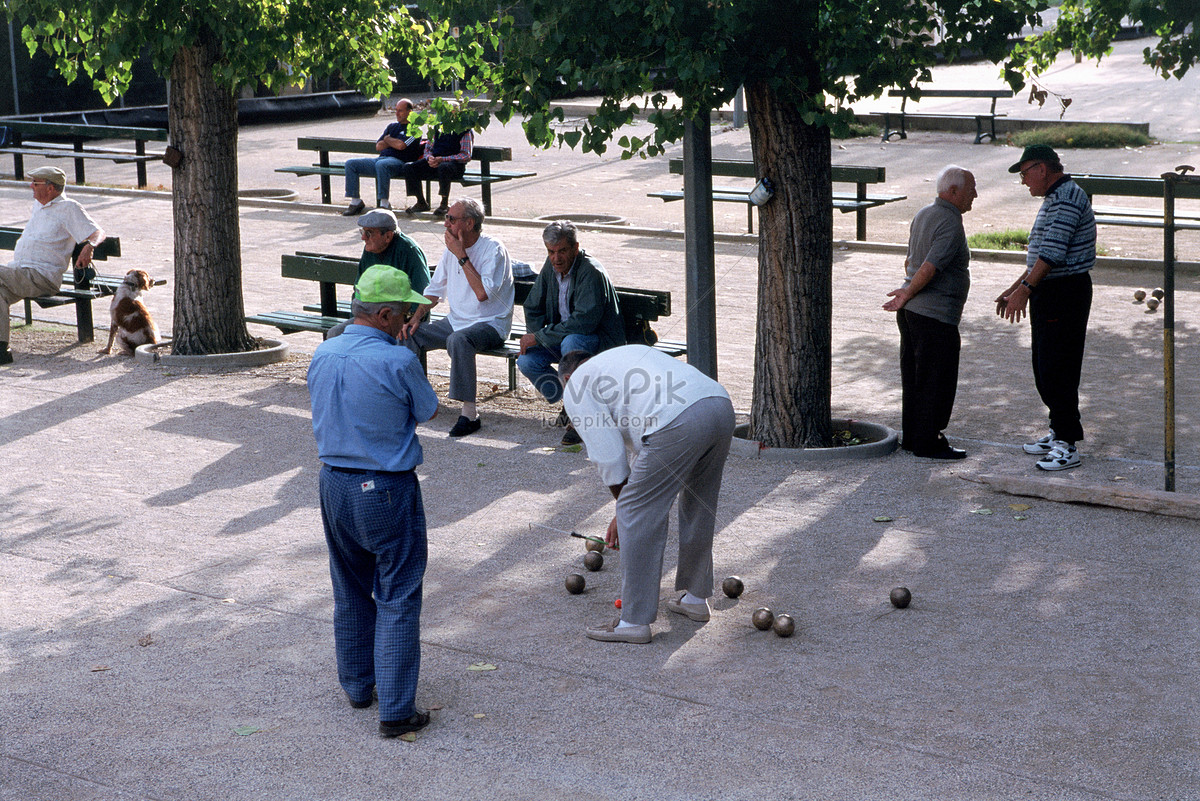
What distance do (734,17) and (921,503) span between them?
269cm

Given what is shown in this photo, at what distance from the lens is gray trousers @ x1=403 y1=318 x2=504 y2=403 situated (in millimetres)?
8703

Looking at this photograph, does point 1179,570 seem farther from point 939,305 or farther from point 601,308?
point 601,308

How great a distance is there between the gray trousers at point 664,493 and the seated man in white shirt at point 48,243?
708cm

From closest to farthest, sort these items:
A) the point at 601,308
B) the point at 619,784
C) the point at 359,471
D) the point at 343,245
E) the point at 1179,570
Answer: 1. the point at 619,784
2. the point at 359,471
3. the point at 1179,570
4. the point at 601,308
5. the point at 343,245

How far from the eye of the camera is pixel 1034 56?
10719mm

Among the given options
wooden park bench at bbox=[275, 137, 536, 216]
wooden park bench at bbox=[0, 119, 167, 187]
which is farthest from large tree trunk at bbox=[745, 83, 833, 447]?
wooden park bench at bbox=[0, 119, 167, 187]

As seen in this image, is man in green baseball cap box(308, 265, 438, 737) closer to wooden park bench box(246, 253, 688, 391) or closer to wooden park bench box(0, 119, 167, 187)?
wooden park bench box(246, 253, 688, 391)

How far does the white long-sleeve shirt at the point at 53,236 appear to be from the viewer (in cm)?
1094

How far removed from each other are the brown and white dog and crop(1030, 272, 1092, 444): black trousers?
22.4 feet

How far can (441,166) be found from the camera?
17.3 meters

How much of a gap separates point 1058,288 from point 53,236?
7764mm

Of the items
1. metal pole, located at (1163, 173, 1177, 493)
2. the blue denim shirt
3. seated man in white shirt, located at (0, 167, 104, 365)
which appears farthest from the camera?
seated man in white shirt, located at (0, 167, 104, 365)

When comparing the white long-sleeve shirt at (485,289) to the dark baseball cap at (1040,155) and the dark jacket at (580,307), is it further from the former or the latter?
the dark baseball cap at (1040,155)

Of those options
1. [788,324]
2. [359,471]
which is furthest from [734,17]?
[359,471]
